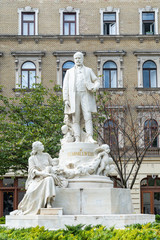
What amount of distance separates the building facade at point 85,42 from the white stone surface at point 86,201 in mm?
20821

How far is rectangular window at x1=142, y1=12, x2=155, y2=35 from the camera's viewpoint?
35.3m

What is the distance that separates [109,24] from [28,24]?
550 centimetres

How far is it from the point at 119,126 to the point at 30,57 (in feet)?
31.9

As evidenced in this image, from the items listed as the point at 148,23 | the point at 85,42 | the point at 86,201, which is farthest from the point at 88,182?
the point at 148,23

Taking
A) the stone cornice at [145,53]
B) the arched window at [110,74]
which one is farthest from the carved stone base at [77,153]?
the stone cornice at [145,53]

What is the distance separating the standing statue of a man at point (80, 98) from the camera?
1466 centimetres

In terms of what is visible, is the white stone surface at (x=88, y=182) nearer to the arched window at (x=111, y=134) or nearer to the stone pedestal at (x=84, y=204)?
the stone pedestal at (x=84, y=204)

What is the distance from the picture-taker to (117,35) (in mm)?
34844

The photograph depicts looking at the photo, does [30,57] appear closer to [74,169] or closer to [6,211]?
[6,211]

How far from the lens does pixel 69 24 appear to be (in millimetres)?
35375

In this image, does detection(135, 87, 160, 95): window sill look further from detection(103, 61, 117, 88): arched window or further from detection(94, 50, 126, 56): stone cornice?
detection(94, 50, 126, 56): stone cornice

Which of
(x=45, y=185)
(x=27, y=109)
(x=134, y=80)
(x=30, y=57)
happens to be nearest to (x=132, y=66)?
(x=134, y=80)

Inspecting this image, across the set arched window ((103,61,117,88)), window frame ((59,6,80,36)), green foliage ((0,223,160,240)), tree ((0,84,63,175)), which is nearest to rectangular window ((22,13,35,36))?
window frame ((59,6,80,36))

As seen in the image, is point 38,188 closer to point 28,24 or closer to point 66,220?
point 66,220
